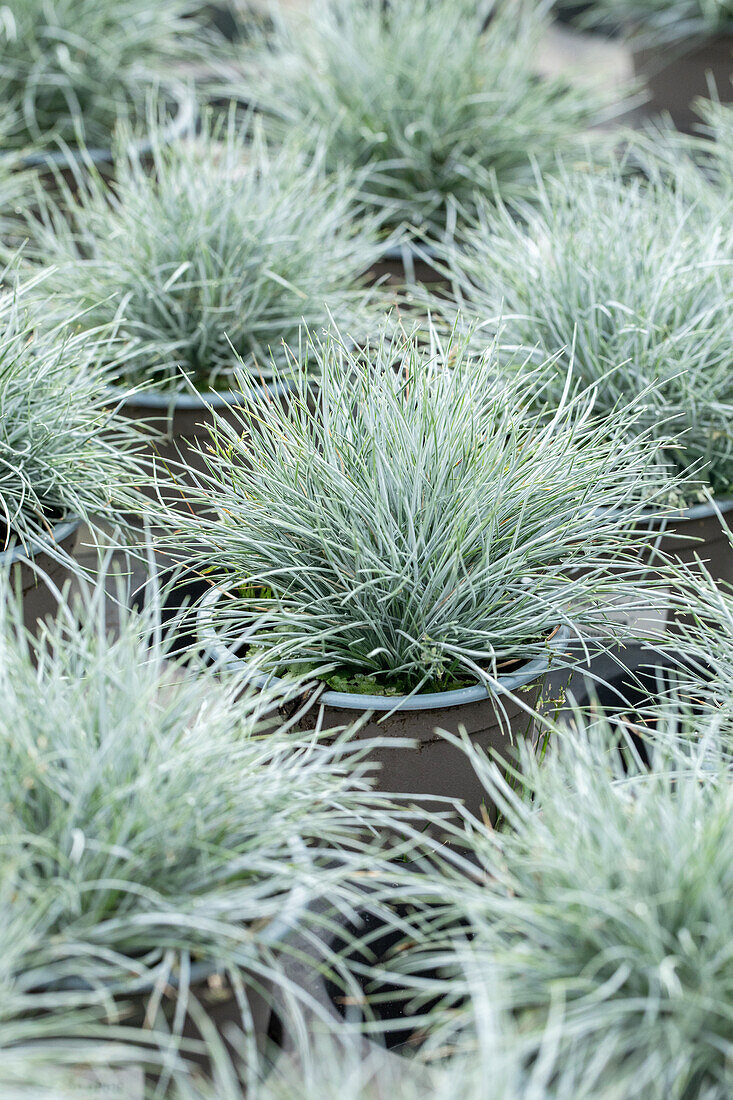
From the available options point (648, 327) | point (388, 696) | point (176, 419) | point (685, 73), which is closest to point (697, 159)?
point (685, 73)

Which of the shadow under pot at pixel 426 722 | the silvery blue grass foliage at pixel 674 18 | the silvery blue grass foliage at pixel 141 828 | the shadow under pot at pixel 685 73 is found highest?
the silvery blue grass foliage at pixel 674 18

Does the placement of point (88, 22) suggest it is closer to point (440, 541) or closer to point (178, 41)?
point (178, 41)

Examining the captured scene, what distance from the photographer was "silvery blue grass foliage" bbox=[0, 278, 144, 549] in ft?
5.24

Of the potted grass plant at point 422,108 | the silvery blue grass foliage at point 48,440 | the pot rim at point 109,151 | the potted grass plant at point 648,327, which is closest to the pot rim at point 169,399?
the silvery blue grass foliage at point 48,440

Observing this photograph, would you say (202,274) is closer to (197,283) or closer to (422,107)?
(197,283)

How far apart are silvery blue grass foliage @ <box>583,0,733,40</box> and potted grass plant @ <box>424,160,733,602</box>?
146 centimetres

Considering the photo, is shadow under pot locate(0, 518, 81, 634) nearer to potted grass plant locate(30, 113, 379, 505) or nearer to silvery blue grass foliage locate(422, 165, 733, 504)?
potted grass plant locate(30, 113, 379, 505)

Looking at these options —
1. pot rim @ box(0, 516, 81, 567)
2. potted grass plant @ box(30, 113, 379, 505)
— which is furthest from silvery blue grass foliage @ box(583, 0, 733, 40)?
pot rim @ box(0, 516, 81, 567)

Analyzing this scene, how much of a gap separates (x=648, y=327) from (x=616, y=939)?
104 centimetres

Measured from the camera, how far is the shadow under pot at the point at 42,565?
153 centimetres

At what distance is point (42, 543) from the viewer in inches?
60.7

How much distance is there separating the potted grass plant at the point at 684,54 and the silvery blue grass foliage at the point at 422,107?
65 cm

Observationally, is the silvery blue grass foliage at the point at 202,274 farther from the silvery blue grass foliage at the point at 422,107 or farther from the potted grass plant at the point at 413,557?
the potted grass plant at the point at 413,557

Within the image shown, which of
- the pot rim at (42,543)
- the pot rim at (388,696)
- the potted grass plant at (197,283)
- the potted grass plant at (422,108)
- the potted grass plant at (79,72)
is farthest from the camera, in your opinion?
the potted grass plant at (79,72)
